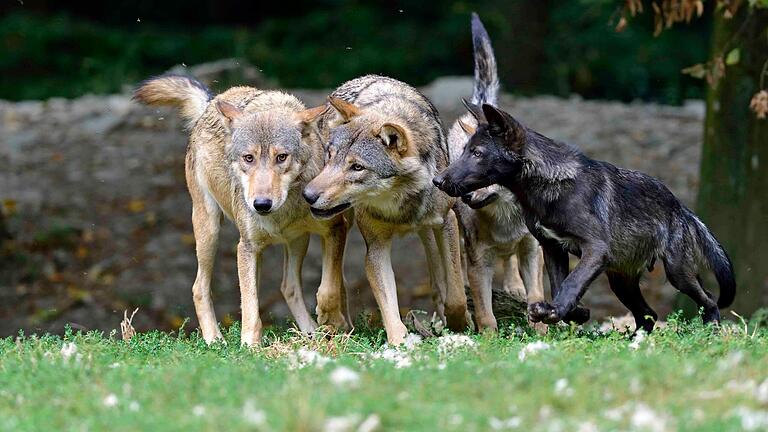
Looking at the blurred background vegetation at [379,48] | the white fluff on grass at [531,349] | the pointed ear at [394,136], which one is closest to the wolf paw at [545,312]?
the white fluff on grass at [531,349]

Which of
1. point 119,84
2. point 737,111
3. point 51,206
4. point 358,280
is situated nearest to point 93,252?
point 51,206

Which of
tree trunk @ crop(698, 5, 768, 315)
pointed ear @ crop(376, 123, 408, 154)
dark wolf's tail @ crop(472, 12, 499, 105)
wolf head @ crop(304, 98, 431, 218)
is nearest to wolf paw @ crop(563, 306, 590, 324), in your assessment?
wolf head @ crop(304, 98, 431, 218)

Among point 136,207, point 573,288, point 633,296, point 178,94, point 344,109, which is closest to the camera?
point 573,288

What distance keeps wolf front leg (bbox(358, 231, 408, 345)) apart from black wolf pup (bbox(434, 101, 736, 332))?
102 cm

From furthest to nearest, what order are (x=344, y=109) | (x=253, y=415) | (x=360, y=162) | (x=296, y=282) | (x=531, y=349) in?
1. (x=296, y=282)
2. (x=344, y=109)
3. (x=360, y=162)
4. (x=531, y=349)
5. (x=253, y=415)

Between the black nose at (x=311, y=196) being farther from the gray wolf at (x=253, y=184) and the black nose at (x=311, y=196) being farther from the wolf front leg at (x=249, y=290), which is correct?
the wolf front leg at (x=249, y=290)

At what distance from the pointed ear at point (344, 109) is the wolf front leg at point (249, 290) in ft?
3.86

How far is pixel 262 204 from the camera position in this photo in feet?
25.6

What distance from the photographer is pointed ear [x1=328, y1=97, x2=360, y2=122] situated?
329 inches

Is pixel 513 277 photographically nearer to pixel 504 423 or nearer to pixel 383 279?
pixel 383 279

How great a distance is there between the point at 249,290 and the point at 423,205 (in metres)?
1.42

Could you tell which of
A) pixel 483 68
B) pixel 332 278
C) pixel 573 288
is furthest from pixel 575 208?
pixel 483 68

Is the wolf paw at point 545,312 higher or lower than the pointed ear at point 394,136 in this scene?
lower

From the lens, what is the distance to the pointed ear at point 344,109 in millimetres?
8367
